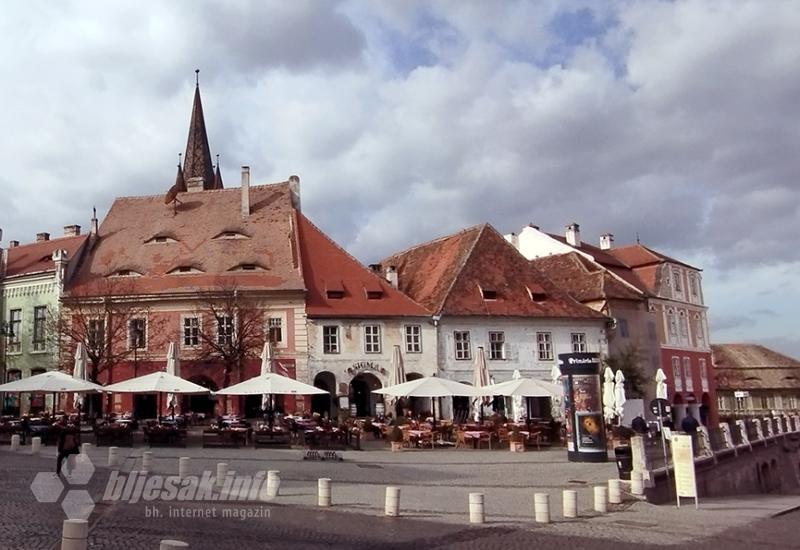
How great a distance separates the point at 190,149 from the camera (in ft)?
202

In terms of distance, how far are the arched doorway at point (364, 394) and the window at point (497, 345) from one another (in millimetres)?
6072

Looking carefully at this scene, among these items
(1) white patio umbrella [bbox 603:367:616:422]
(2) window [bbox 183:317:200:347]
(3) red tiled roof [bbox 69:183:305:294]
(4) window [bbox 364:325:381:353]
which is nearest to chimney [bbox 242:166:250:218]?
(3) red tiled roof [bbox 69:183:305:294]

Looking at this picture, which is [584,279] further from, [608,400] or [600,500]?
[600,500]

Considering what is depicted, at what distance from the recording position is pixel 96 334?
36.5 m

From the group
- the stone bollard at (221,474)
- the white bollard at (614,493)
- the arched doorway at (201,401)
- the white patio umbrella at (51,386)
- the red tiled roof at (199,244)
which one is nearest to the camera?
the white bollard at (614,493)

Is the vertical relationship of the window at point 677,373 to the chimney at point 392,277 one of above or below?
below

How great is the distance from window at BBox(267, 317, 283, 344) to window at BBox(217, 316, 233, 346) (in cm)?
232

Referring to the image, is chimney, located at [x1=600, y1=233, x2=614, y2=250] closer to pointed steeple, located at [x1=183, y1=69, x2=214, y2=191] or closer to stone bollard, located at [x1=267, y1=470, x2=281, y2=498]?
pointed steeple, located at [x1=183, y1=69, x2=214, y2=191]

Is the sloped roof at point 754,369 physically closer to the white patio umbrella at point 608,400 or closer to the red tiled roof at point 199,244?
the white patio umbrella at point 608,400

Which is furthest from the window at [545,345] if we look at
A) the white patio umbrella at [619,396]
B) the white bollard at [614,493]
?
the white bollard at [614,493]

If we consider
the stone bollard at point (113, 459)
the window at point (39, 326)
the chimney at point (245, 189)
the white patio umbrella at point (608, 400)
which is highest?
the chimney at point (245, 189)

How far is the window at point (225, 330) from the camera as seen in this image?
121 feet

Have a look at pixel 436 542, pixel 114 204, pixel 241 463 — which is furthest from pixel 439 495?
pixel 114 204

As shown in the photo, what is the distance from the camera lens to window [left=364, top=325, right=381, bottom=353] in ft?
132
